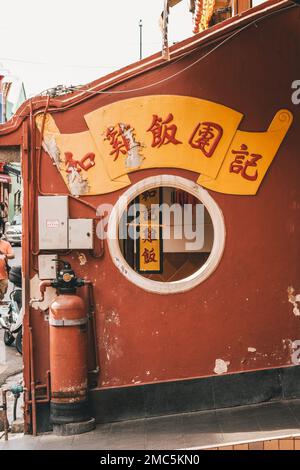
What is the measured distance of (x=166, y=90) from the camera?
7.63 m

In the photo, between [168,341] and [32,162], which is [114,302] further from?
[32,162]

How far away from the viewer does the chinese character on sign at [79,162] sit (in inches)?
297

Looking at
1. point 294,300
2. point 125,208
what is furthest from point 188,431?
point 125,208

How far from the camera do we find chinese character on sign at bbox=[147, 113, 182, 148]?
24.9 ft

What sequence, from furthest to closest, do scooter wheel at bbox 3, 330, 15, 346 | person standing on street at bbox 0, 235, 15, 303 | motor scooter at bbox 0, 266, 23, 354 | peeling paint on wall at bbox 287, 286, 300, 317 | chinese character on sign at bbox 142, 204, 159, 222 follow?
person standing on street at bbox 0, 235, 15, 303 < scooter wheel at bbox 3, 330, 15, 346 < motor scooter at bbox 0, 266, 23, 354 < chinese character on sign at bbox 142, 204, 159, 222 < peeling paint on wall at bbox 287, 286, 300, 317

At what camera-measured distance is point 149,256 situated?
9.13 m

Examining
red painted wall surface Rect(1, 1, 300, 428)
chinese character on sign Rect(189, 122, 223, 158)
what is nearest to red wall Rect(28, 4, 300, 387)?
red painted wall surface Rect(1, 1, 300, 428)

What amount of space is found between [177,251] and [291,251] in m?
2.29

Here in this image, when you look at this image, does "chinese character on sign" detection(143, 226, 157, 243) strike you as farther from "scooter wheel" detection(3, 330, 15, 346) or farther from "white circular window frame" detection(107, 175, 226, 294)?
"scooter wheel" detection(3, 330, 15, 346)

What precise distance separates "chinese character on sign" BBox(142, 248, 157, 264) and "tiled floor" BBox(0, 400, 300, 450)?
2.34 m

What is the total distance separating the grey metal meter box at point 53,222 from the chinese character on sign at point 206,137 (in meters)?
1.65

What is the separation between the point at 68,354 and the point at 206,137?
295 cm

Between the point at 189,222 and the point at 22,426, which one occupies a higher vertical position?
the point at 189,222
